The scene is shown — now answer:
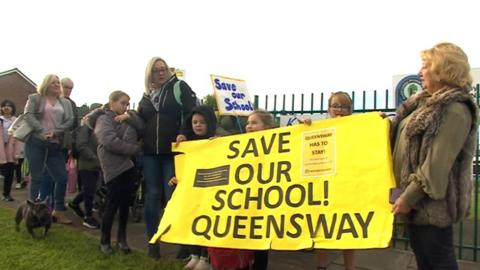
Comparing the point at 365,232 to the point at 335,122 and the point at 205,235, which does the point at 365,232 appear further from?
the point at 205,235

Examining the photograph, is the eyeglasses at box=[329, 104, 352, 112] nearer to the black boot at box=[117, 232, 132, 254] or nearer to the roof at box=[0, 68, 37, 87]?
the black boot at box=[117, 232, 132, 254]

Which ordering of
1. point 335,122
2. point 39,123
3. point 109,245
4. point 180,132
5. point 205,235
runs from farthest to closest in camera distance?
point 39,123 < point 109,245 < point 180,132 < point 205,235 < point 335,122

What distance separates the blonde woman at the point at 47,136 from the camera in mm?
5918

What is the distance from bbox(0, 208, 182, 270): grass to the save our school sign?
3.01ft

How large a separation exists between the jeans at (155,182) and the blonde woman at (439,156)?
2616 millimetres

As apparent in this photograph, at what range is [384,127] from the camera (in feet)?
10.0

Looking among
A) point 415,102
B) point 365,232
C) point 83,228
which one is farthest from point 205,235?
point 83,228

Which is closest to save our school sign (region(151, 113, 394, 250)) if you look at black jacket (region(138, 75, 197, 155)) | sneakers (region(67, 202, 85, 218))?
black jacket (region(138, 75, 197, 155))

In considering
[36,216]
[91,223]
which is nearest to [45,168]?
[36,216]

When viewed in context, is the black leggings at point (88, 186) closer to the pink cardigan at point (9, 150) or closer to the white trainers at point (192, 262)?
the white trainers at point (192, 262)

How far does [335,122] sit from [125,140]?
2409 millimetres

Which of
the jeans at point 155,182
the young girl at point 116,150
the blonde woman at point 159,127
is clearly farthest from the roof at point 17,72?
the jeans at point 155,182

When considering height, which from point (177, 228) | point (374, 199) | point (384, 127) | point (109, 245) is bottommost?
point (109, 245)

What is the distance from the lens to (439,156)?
2.44m
